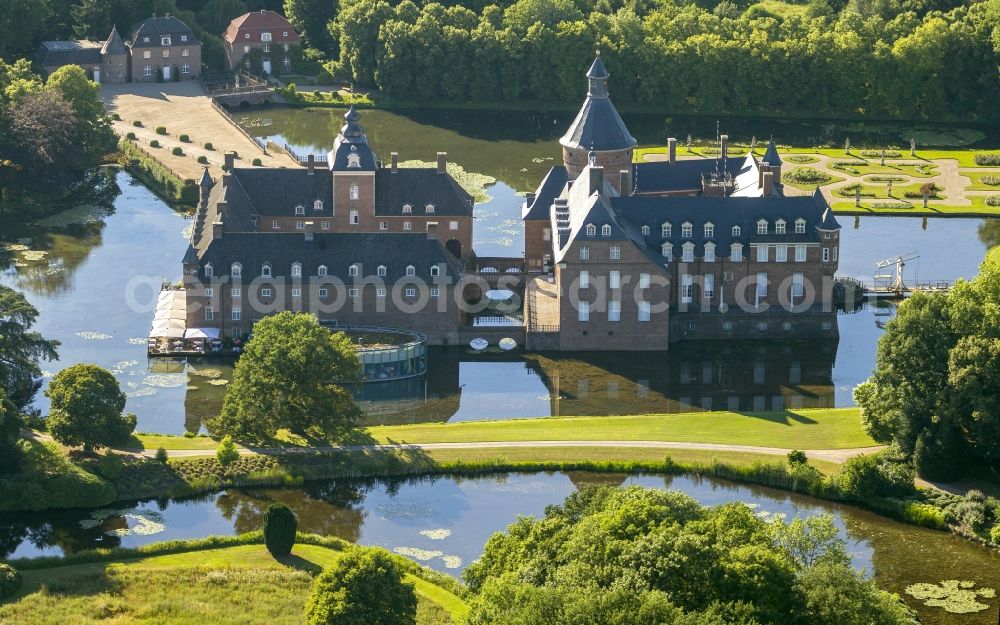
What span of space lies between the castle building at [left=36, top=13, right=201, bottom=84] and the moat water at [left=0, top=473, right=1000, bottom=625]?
102m

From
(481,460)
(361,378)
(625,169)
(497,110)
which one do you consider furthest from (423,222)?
(497,110)

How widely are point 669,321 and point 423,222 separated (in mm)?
20850

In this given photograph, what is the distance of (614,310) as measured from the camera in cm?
12331

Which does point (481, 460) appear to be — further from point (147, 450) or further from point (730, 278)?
point (730, 278)

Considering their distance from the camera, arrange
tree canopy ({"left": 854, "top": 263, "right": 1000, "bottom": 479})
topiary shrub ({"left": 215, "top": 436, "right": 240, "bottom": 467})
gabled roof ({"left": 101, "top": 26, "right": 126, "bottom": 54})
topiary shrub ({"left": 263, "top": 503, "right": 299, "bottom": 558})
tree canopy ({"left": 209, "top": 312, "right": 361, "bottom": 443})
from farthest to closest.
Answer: gabled roof ({"left": 101, "top": 26, "right": 126, "bottom": 54}) → tree canopy ({"left": 209, "top": 312, "right": 361, "bottom": 443}) → topiary shrub ({"left": 215, "top": 436, "right": 240, "bottom": 467}) → tree canopy ({"left": 854, "top": 263, "right": 1000, "bottom": 479}) → topiary shrub ({"left": 263, "top": 503, "right": 299, "bottom": 558})

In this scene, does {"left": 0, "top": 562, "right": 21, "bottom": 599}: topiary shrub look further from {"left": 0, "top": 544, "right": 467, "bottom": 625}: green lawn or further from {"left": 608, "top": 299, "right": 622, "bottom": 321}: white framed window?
{"left": 608, "top": 299, "right": 622, "bottom": 321}: white framed window

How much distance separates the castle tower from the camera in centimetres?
13962

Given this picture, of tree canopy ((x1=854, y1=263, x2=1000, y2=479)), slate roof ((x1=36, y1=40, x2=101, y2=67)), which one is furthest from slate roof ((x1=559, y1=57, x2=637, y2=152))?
slate roof ((x1=36, y1=40, x2=101, y2=67))

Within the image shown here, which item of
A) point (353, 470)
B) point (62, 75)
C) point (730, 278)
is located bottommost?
point (353, 470)

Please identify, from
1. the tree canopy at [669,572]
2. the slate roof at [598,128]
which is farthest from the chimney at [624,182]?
the tree canopy at [669,572]

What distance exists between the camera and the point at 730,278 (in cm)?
12706

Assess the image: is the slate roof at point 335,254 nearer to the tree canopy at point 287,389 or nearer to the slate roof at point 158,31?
the tree canopy at point 287,389

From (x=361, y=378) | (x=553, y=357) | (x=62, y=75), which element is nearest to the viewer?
(x=361, y=378)

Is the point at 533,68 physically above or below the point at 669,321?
above
